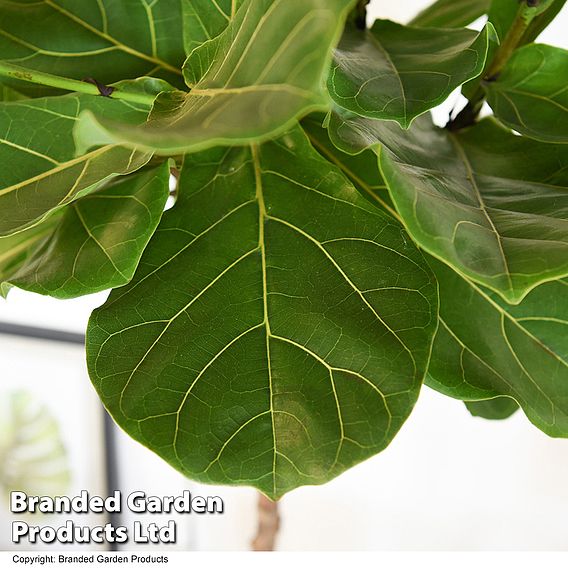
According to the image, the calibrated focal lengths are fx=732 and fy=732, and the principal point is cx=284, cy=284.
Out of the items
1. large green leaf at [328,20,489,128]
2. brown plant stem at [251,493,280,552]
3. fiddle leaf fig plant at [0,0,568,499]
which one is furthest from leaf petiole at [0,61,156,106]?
brown plant stem at [251,493,280,552]

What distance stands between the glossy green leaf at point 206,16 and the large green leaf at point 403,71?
0.20 ft

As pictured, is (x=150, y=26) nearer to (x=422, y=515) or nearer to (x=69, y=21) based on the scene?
(x=69, y=21)

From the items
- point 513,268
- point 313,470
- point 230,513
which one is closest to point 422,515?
point 230,513

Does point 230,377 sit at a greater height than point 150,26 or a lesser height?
lesser

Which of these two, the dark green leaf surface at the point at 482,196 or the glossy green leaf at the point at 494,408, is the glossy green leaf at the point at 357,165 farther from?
the glossy green leaf at the point at 494,408

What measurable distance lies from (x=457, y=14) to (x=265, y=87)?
435 millimetres

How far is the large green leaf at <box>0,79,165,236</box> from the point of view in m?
0.33

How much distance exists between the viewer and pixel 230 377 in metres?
0.36

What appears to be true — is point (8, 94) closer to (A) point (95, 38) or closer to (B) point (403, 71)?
(A) point (95, 38)

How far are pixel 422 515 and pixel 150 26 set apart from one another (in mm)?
1266

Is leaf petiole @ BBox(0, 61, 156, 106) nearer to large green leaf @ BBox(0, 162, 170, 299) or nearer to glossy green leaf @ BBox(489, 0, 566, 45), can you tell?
large green leaf @ BBox(0, 162, 170, 299)

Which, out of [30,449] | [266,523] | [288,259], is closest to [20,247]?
[288,259]

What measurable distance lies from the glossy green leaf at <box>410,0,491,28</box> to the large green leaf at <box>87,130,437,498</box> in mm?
254

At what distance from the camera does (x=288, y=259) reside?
0.36m
